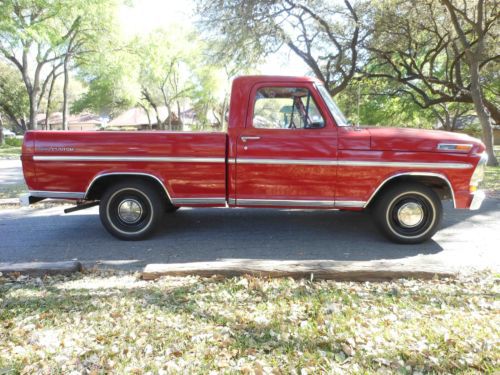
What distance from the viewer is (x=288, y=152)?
509 centimetres

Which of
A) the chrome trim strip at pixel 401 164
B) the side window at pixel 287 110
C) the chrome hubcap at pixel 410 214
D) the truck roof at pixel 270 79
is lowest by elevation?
the chrome hubcap at pixel 410 214

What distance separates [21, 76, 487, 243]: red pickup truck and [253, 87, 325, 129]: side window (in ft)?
0.04

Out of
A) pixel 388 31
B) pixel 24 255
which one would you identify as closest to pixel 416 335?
pixel 24 255

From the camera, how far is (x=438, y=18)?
16266mm

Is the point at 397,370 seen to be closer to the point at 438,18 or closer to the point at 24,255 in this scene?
the point at 24,255

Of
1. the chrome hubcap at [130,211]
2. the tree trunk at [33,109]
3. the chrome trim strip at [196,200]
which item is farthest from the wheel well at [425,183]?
the tree trunk at [33,109]

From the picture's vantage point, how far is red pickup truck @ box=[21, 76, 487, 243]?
5.04 metres

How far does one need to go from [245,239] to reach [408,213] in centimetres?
223

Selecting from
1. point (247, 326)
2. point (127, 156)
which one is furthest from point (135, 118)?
point (247, 326)

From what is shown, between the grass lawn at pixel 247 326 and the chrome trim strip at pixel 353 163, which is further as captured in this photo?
the chrome trim strip at pixel 353 163

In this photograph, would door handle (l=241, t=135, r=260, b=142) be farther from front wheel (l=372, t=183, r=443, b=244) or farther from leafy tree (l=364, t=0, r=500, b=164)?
leafy tree (l=364, t=0, r=500, b=164)

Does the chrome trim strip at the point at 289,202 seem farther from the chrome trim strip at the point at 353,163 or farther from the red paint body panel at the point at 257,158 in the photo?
the chrome trim strip at the point at 353,163

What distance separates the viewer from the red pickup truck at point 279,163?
198 inches

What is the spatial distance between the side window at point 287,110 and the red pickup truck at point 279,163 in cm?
1
